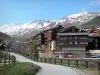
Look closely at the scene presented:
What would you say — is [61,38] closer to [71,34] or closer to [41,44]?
[71,34]

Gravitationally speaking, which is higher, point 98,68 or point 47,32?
point 47,32

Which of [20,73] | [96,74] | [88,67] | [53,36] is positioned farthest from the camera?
[53,36]

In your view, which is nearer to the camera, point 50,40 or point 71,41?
point 71,41

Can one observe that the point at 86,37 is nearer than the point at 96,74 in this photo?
No

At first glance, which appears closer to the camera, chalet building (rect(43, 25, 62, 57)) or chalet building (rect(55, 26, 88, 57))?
chalet building (rect(55, 26, 88, 57))

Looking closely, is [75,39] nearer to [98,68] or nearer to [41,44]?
[41,44]

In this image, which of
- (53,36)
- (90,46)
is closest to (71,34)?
(90,46)

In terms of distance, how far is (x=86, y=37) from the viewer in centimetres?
11400

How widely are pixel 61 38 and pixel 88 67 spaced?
276ft

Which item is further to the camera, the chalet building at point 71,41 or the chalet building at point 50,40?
the chalet building at point 50,40

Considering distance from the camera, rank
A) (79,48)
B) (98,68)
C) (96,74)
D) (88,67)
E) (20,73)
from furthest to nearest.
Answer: (79,48)
(88,67)
(98,68)
(96,74)
(20,73)

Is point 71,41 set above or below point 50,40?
below

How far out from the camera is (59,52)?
114062 millimetres

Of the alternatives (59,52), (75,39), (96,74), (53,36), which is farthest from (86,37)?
(96,74)
